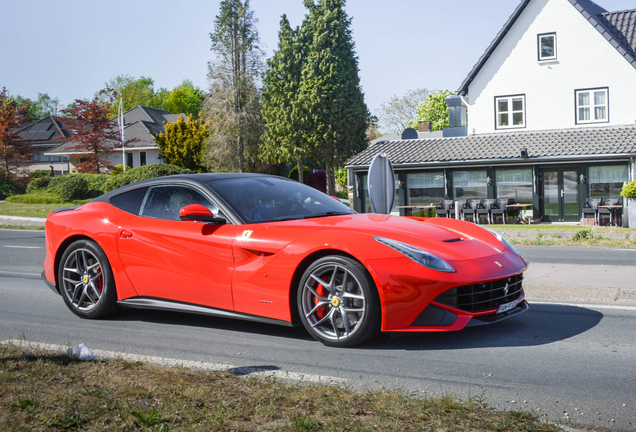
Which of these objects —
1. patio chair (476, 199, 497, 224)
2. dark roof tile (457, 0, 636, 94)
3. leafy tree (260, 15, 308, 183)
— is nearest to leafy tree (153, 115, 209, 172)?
leafy tree (260, 15, 308, 183)

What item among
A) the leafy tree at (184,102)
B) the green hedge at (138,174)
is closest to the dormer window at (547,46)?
the green hedge at (138,174)

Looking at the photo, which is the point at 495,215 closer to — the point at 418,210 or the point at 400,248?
the point at 418,210

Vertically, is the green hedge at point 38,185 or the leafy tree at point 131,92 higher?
the leafy tree at point 131,92

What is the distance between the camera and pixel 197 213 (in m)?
5.32

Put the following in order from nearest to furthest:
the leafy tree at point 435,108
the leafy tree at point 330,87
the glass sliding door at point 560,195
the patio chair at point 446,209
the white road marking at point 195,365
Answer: the white road marking at point 195,365
the glass sliding door at point 560,195
the patio chair at point 446,209
the leafy tree at point 330,87
the leafy tree at point 435,108

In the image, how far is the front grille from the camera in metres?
4.62

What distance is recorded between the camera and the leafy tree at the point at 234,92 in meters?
49.6

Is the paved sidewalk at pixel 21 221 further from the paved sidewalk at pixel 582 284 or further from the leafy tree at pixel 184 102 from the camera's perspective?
the leafy tree at pixel 184 102

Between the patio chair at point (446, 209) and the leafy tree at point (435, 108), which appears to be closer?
the patio chair at point (446, 209)

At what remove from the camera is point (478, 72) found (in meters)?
28.7

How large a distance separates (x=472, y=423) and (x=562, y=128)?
2642 cm

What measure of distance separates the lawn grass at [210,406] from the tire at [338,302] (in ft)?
3.11

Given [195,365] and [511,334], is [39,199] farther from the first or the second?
[511,334]

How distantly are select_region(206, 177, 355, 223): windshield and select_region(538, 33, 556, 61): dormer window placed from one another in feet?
79.8
